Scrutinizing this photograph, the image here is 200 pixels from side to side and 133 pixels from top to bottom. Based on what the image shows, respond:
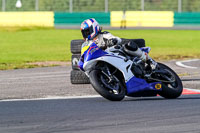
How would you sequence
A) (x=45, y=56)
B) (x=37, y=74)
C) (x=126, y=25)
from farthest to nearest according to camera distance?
(x=126, y=25) < (x=45, y=56) < (x=37, y=74)

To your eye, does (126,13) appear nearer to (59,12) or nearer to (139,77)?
(59,12)

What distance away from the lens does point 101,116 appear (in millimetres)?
6852

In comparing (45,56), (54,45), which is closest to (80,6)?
(54,45)

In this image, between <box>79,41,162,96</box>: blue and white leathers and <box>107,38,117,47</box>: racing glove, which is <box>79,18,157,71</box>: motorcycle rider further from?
<box>79,41,162,96</box>: blue and white leathers

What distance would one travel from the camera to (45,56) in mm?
18516

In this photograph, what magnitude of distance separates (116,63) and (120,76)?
292 millimetres

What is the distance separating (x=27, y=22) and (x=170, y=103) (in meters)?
33.3

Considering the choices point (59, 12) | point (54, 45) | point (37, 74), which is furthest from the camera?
point (59, 12)

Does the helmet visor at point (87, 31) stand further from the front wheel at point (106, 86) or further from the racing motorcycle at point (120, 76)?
the front wheel at point (106, 86)

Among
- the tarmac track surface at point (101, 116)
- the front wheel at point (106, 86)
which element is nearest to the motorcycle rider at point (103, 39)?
the front wheel at point (106, 86)

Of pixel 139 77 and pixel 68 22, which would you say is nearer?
pixel 139 77

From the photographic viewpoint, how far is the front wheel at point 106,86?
306 inches

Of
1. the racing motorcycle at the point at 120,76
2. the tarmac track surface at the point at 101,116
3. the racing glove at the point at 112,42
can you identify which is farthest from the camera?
the racing glove at the point at 112,42

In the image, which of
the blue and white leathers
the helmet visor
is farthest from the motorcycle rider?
the blue and white leathers
